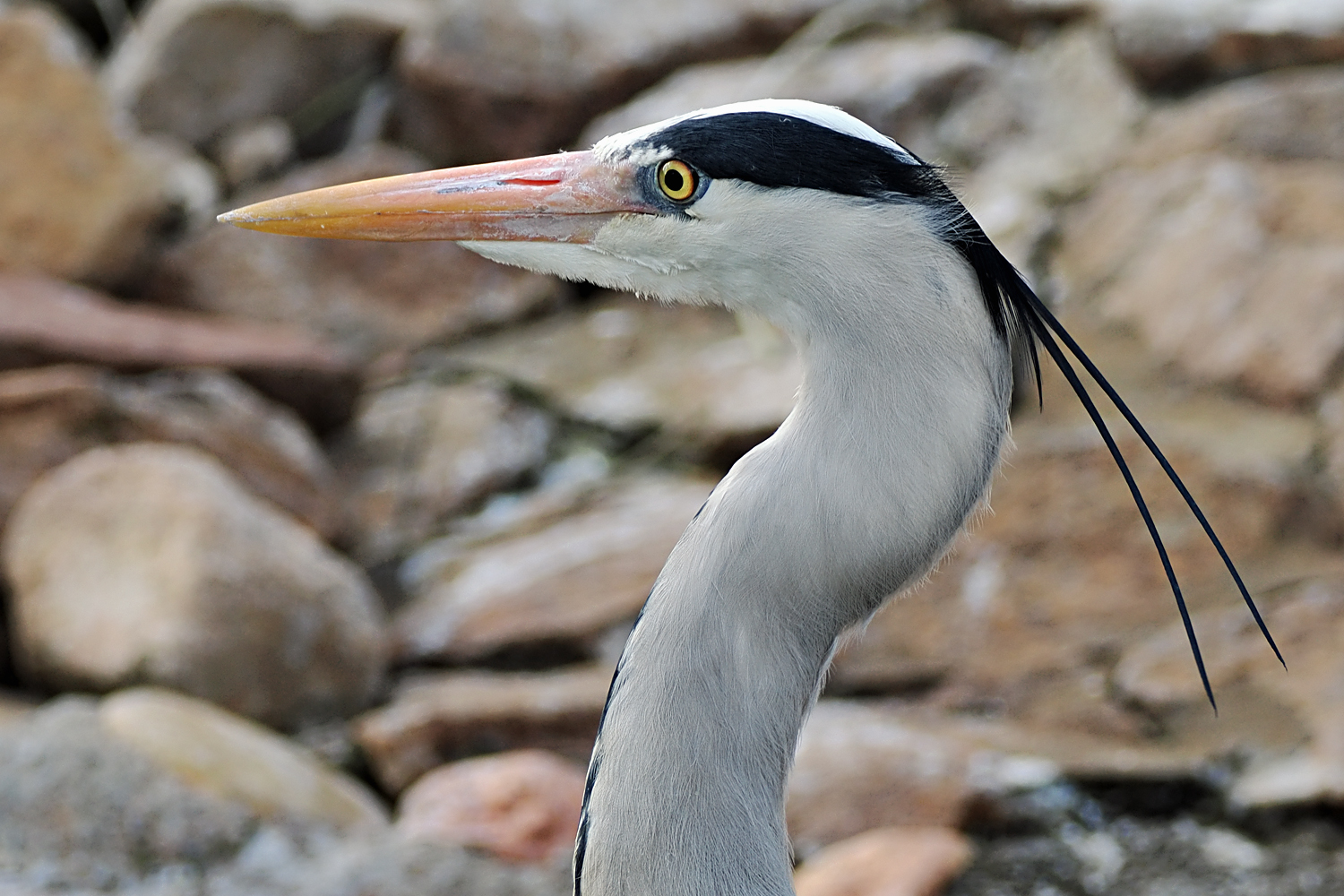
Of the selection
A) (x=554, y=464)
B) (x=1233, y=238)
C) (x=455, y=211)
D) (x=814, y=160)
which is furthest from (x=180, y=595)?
(x=1233, y=238)

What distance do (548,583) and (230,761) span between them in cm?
105

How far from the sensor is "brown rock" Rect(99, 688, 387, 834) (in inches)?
97.3

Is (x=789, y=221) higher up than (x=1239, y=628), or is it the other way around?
(x=789, y=221)

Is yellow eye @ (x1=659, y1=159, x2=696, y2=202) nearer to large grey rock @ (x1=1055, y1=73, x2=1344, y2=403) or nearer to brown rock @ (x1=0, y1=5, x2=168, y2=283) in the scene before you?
large grey rock @ (x1=1055, y1=73, x2=1344, y2=403)

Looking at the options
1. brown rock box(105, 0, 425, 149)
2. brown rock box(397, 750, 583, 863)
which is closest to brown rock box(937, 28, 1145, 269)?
brown rock box(105, 0, 425, 149)

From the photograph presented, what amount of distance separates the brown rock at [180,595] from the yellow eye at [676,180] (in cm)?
203

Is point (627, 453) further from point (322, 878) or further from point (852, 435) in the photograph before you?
point (852, 435)

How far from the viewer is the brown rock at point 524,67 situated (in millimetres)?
4996

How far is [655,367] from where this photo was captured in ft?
14.1

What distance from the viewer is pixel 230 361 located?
3.86 meters

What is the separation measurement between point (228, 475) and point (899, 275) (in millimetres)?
2560

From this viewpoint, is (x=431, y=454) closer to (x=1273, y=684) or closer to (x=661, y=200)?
(x=1273, y=684)

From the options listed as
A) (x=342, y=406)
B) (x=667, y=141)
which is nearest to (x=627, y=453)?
(x=342, y=406)

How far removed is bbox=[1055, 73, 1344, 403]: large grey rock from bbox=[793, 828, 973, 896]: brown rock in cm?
159
